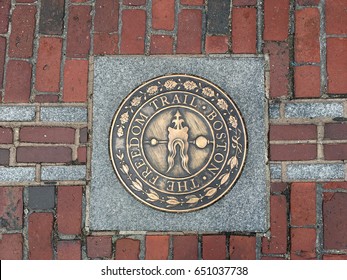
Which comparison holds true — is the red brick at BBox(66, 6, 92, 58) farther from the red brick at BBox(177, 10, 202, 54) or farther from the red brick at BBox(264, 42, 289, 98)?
the red brick at BBox(264, 42, 289, 98)

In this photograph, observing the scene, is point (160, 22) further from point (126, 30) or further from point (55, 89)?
point (55, 89)

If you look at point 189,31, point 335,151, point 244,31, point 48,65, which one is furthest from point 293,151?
point 48,65

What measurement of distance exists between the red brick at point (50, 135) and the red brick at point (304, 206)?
4.14ft

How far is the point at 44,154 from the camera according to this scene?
2357mm

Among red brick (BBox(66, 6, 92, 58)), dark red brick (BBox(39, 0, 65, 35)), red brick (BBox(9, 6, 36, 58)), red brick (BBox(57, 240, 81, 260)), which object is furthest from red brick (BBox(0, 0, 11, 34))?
red brick (BBox(57, 240, 81, 260))

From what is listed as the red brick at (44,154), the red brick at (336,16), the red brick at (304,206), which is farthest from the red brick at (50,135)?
the red brick at (336,16)

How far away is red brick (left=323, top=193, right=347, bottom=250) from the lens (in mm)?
2264

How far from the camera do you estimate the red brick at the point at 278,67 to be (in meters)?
2.33

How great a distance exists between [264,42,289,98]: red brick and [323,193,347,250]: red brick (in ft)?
2.16

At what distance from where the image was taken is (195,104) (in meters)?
2.31

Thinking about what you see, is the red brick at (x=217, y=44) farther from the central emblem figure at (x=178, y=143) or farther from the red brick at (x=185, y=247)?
the red brick at (x=185, y=247)

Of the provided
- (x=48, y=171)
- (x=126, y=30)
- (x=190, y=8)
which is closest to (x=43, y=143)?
(x=48, y=171)

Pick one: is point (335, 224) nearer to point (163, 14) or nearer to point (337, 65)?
point (337, 65)

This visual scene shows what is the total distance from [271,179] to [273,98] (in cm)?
44
